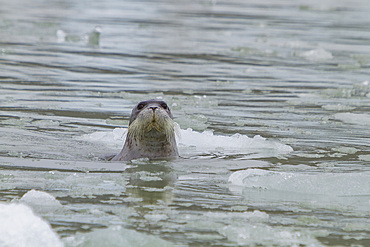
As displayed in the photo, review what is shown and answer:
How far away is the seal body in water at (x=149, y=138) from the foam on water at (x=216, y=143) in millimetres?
285

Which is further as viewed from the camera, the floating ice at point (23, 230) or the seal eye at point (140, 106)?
the seal eye at point (140, 106)

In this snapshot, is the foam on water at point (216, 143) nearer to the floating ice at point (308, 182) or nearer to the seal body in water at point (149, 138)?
the seal body in water at point (149, 138)

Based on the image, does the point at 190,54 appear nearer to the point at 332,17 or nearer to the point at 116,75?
the point at 116,75

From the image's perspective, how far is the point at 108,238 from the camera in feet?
13.9

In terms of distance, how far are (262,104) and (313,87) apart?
6.61ft

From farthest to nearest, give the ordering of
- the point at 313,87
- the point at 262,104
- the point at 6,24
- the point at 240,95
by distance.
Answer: the point at 6,24, the point at 313,87, the point at 240,95, the point at 262,104

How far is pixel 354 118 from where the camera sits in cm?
967

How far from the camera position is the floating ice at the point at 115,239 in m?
4.21

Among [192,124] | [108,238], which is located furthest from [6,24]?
[108,238]

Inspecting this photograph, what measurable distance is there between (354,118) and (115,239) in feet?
19.9

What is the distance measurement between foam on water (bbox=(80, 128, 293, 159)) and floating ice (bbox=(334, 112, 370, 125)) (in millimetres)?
1932

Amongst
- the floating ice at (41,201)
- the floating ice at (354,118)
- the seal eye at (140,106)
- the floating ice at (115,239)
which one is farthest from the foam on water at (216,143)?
the floating ice at (115,239)

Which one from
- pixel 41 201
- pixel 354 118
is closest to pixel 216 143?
pixel 354 118

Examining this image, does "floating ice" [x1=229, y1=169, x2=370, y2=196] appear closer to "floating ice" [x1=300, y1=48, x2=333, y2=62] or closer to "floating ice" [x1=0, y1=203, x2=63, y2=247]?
"floating ice" [x1=0, y1=203, x2=63, y2=247]
